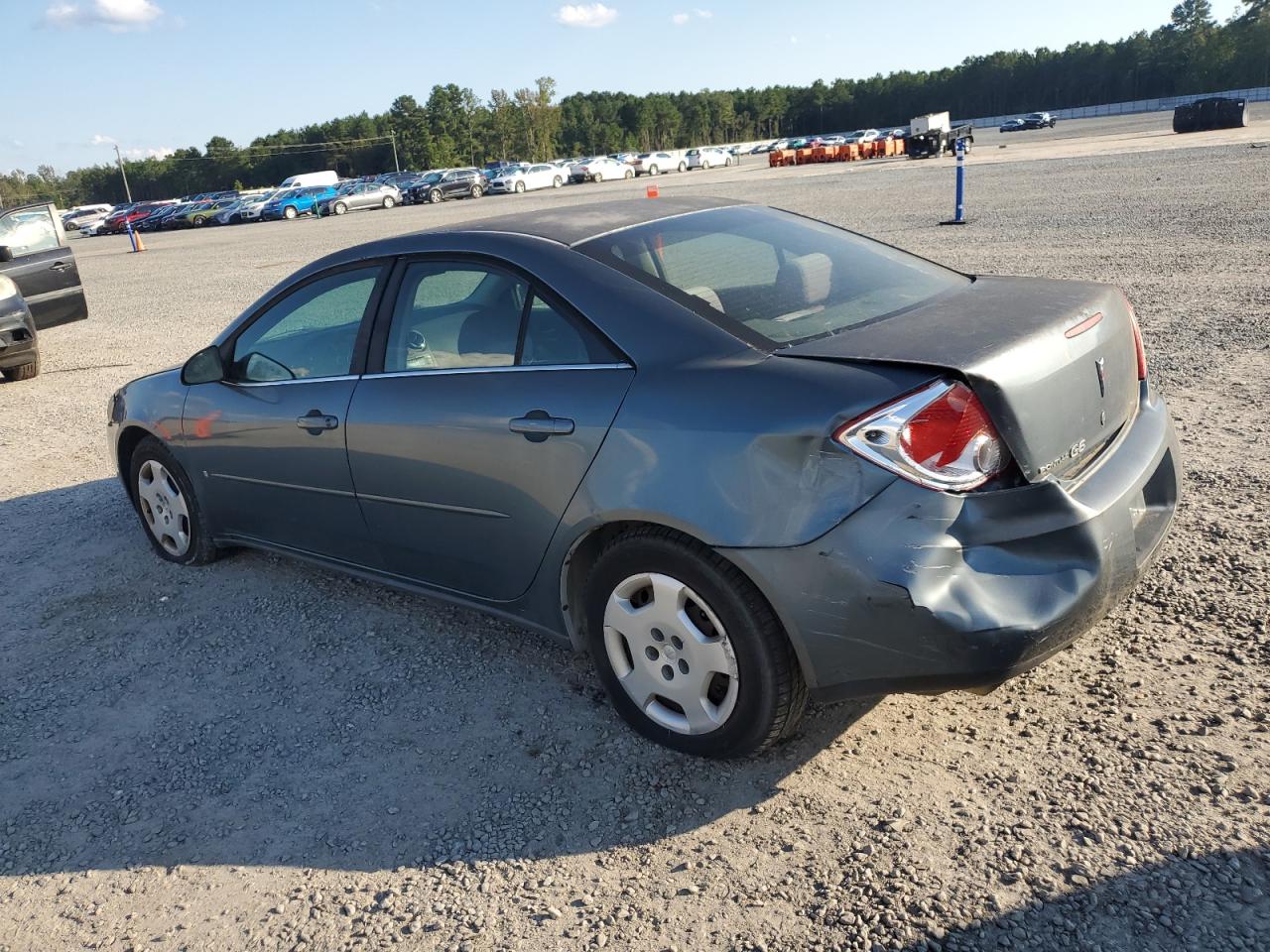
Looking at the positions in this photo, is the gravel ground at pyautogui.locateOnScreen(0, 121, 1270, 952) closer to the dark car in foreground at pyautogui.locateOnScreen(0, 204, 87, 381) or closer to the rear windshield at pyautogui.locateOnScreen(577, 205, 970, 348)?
the rear windshield at pyautogui.locateOnScreen(577, 205, 970, 348)

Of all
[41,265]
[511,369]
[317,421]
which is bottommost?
[317,421]

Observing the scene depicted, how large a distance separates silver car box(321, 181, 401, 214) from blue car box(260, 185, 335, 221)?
1.95 ft

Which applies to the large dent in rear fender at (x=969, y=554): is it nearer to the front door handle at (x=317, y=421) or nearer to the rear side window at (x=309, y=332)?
the front door handle at (x=317, y=421)

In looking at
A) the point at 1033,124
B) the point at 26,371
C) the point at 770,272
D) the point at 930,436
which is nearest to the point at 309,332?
the point at 770,272

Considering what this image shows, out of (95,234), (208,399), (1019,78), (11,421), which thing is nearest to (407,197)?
(95,234)

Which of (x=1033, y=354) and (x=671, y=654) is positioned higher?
(x=1033, y=354)

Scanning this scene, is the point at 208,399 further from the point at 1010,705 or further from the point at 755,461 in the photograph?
the point at 1010,705

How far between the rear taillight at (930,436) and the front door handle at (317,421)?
2.14 metres

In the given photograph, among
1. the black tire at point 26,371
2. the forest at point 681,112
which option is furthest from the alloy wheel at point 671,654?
the forest at point 681,112

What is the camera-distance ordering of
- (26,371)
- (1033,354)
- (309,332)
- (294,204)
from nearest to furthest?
(1033,354), (309,332), (26,371), (294,204)

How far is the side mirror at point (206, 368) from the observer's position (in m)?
4.42

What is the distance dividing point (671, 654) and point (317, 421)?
5.94 ft

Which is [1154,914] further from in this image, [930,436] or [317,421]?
[317,421]

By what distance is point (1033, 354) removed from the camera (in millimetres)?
2602
